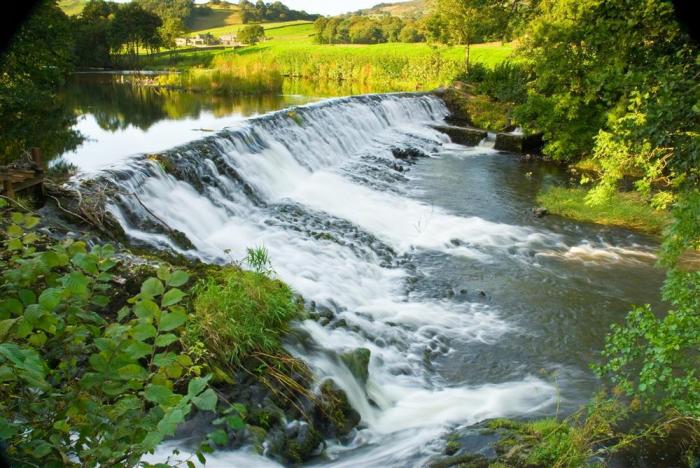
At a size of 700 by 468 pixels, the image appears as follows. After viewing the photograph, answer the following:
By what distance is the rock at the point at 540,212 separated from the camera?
12807 mm

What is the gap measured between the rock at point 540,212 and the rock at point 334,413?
30.0 ft

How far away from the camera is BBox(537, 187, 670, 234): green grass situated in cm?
1201

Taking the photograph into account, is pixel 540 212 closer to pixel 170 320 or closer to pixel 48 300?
pixel 170 320

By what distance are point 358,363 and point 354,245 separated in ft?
14.3

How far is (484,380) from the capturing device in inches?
246

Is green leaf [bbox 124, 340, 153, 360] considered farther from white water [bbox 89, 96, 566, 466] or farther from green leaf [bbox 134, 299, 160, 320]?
white water [bbox 89, 96, 566, 466]

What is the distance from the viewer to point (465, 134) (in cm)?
2223

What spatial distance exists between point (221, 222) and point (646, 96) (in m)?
7.25

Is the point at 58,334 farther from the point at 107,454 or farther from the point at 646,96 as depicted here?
the point at 646,96

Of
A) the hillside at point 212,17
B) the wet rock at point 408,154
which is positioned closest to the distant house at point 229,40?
the hillside at point 212,17

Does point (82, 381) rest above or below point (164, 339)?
below

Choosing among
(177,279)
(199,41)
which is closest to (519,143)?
(177,279)

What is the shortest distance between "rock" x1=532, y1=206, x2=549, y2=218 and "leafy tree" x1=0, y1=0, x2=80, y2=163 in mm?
12511

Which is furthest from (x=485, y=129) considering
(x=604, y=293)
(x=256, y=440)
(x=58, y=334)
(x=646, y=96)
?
(x=58, y=334)
